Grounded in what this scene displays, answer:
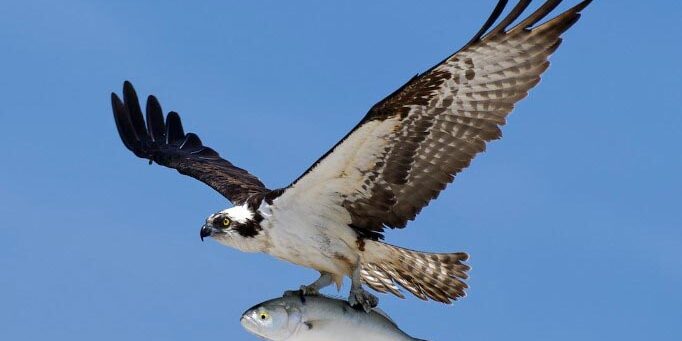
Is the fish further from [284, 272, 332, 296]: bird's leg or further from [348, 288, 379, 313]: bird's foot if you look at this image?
[284, 272, 332, 296]: bird's leg

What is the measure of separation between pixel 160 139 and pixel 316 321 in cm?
572

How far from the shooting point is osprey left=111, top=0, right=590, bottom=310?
434 inches

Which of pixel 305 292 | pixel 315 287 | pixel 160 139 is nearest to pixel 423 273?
pixel 315 287

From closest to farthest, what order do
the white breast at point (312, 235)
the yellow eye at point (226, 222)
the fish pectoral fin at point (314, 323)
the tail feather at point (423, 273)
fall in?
1. the fish pectoral fin at point (314, 323)
2. the white breast at point (312, 235)
3. the yellow eye at point (226, 222)
4. the tail feather at point (423, 273)

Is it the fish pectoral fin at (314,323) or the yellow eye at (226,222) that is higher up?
the yellow eye at (226,222)

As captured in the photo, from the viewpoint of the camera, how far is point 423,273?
12.2 metres

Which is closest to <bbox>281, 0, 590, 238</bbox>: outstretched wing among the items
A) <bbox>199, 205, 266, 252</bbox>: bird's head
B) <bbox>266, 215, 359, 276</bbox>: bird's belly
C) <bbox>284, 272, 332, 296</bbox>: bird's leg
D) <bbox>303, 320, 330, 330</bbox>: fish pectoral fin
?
<bbox>266, 215, 359, 276</bbox>: bird's belly

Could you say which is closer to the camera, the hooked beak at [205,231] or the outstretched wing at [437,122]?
the outstretched wing at [437,122]

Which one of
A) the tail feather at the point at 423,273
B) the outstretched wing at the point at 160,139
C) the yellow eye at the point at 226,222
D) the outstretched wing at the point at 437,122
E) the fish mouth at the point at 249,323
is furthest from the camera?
the outstretched wing at the point at 160,139

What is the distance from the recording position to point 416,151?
11.4 meters

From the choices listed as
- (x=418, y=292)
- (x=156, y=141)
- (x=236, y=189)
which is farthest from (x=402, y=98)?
(x=156, y=141)

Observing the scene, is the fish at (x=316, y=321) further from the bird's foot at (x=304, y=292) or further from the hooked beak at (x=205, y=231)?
the hooked beak at (x=205, y=231)

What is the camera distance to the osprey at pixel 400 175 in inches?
434

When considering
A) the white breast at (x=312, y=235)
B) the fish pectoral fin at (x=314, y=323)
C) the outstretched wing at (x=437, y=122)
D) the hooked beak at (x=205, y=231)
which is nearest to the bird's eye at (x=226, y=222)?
the hooked beak at (x=205, y=231)
